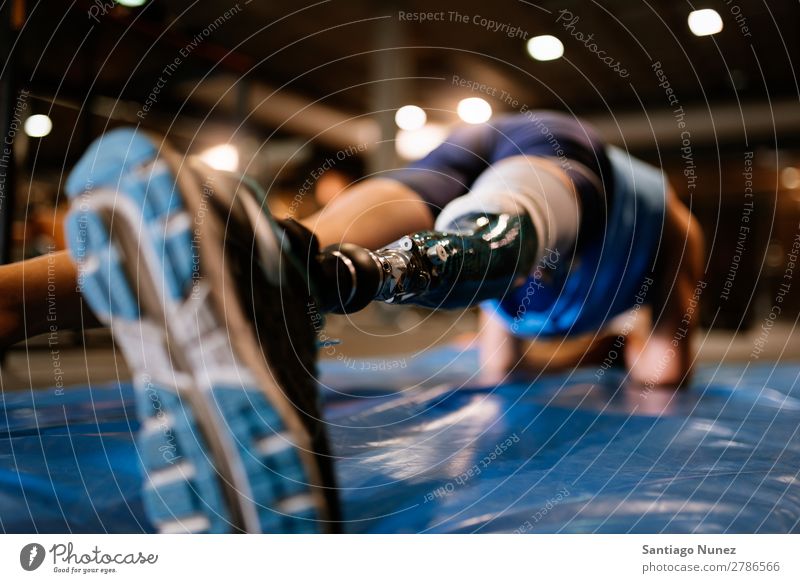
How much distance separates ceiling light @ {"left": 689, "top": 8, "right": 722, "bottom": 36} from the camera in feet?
1.85

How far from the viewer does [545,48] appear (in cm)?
62

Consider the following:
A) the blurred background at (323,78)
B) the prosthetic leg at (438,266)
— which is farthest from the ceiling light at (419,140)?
the prosthetic leg at (438,266)

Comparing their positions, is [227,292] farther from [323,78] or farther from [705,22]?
[705,22]

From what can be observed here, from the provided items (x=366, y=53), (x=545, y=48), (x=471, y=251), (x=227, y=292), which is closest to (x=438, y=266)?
(x=471, y=251)

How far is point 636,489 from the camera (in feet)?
1.03

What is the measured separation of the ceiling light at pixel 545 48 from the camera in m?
0.60

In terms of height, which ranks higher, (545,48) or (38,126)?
(545,48)

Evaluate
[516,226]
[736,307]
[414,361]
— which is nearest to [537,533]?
[516,226]

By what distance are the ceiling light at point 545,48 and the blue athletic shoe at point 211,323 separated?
1.48 ft

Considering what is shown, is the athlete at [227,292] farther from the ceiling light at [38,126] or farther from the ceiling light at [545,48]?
the ceiling light at [545,48]

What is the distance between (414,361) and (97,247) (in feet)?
2.20

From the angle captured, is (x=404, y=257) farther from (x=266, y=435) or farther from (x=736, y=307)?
(x=736, y=307)

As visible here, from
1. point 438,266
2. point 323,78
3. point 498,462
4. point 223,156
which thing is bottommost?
point 498,462

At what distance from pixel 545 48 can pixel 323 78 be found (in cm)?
23
